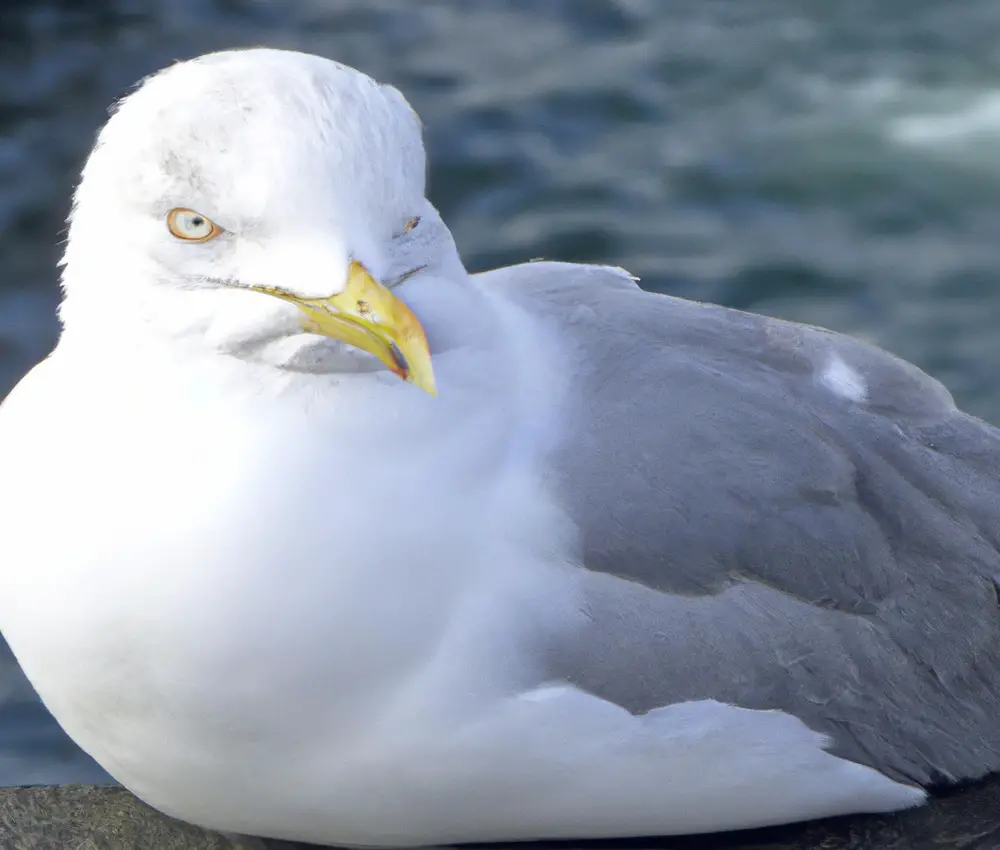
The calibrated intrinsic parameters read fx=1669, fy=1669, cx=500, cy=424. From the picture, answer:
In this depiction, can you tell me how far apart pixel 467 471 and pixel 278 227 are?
0.58 m

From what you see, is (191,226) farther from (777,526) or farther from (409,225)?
(777,526)

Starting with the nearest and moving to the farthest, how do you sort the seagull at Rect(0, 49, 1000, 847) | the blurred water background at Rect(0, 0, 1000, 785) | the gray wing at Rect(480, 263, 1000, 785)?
the seagull at Rect(0, 49, 1000, 847) → the gray wing at Rect(480, 263, 1000, 785) → the blurred water background at Rect(0, 0, 1000, 785)

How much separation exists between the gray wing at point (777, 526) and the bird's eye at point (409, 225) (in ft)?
1.71

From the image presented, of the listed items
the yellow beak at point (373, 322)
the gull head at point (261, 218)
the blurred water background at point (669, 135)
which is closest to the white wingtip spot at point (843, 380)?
the gull head at point (261, 218)

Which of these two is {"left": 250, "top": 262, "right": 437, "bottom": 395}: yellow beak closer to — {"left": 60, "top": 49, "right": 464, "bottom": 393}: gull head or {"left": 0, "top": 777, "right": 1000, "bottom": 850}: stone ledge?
{"left": 60, "top": 49, "right": 464, "bottom": 393}: gull head

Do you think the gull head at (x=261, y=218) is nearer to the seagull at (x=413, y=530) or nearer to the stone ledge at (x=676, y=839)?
the seagull at (x=413, y=530)

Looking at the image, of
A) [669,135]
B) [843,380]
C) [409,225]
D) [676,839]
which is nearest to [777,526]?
[843,380]

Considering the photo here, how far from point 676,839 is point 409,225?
4.49ft

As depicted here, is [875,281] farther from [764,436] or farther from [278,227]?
[278,227]

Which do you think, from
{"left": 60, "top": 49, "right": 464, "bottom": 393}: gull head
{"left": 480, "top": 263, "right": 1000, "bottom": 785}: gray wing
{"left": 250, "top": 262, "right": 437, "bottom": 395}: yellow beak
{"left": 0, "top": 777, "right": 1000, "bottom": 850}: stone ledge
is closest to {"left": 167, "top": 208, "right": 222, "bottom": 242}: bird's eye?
{"left": 60, "top": 49, "right": 464, "bottom": 393}: gull head

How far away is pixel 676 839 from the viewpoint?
3.12 m

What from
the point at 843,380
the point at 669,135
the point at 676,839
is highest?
the point at 669,135

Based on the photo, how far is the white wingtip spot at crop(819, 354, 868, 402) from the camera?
10.4ft

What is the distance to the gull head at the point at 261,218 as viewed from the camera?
220 centimetres
